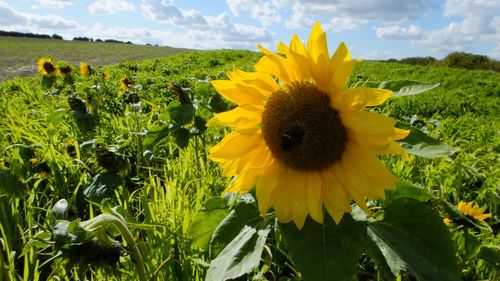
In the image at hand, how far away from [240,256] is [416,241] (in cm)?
38

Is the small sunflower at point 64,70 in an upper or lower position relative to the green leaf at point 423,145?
lower

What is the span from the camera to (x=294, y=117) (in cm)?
92

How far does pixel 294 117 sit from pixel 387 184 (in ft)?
0.74

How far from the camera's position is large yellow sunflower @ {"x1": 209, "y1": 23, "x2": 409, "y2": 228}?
86 cm

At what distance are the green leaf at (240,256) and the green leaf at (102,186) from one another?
0.75m

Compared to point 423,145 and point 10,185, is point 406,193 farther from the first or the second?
point 10,185

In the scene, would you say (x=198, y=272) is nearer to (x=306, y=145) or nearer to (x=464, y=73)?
(x=306, y=145)

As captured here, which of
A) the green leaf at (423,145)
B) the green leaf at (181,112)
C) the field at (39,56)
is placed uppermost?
the green leaf at (423,145)

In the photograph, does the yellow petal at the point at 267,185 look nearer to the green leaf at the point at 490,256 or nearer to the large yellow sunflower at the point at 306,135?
the large yellow sunflower at the point at 306,135

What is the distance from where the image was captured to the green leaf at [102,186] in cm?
160

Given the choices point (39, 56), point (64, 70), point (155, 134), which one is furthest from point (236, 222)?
point (39, 56)

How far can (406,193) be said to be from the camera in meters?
1.03

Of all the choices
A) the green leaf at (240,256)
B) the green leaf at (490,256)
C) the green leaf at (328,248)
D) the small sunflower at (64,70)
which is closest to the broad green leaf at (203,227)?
the green leaf at (240,256)

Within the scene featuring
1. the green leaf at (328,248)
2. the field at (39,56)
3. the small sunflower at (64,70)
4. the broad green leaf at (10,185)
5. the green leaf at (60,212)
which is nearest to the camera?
the green leaf at (328,248)
